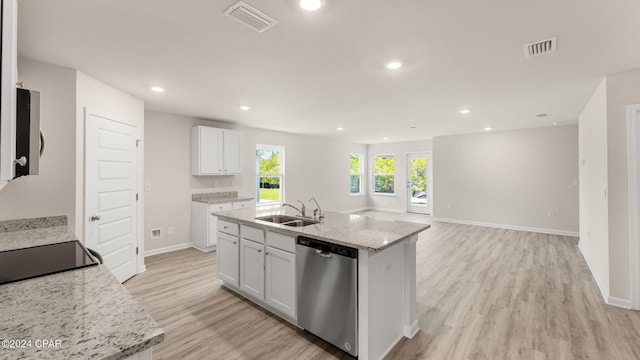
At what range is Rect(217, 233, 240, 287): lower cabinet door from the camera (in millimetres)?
3000

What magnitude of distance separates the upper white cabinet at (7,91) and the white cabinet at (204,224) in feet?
12.9

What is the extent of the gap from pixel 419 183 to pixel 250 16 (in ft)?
25.5

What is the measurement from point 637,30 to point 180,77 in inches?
152

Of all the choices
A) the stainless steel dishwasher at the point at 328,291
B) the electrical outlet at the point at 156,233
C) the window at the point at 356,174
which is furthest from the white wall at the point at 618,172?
the window at the point at 356,174

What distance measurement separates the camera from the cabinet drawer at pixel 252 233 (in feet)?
8.79

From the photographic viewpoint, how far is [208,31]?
6.41 ft

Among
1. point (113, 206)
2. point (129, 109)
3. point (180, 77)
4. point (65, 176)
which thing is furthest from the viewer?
point (129, 109)

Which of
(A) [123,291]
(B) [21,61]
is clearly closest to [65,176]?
(B) [21,61]

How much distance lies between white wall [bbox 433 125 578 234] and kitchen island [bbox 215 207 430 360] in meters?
5.40

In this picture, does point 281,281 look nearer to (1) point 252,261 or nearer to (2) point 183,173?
(1) point 252,261

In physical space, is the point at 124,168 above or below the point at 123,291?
above

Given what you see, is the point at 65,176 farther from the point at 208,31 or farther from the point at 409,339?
the point at 409,339

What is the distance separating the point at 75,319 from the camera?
880 millimetres

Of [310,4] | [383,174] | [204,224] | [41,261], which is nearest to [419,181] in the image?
[383,174]
